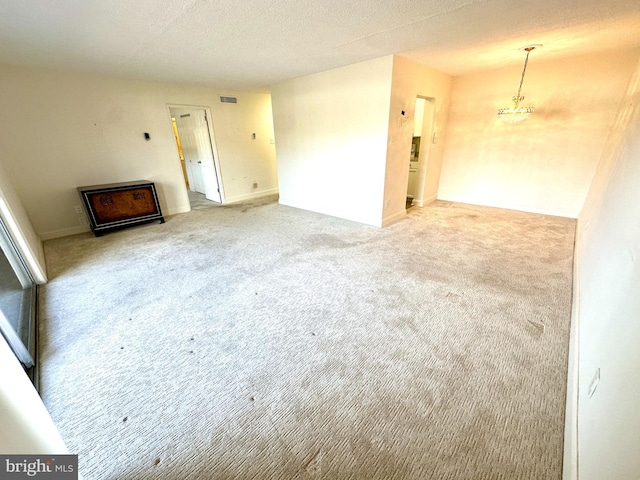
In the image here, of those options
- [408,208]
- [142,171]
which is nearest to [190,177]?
[142,171]

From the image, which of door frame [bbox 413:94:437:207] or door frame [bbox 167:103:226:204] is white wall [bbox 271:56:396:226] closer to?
door frame [bbox 167:103:226:204]

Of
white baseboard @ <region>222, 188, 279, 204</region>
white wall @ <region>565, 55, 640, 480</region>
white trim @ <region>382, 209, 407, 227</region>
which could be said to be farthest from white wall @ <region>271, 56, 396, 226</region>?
white wall @ <region>565, 55, 640, 480</region>

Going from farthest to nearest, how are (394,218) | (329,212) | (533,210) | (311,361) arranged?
1. (329,212)
2. (533,210)
3. (394,218)
4. (311,361)

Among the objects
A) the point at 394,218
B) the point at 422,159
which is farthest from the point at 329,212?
the point at 422,159

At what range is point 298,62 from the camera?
11.2 ft

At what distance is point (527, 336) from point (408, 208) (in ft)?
11.0

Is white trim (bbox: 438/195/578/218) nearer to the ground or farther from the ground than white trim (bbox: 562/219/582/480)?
farther from the ground

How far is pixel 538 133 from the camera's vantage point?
4.12 metres

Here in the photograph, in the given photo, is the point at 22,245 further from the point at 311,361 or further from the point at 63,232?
the point at 311,361

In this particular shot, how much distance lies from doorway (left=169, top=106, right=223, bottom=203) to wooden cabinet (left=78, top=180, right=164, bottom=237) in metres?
1.19

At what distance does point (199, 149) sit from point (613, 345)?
256 inches

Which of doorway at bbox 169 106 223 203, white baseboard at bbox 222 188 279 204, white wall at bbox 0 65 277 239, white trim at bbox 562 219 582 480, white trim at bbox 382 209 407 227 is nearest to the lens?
white trim at bbox 562 219 582 480

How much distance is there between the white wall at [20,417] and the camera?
75cm

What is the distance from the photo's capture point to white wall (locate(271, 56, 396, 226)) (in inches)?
140
